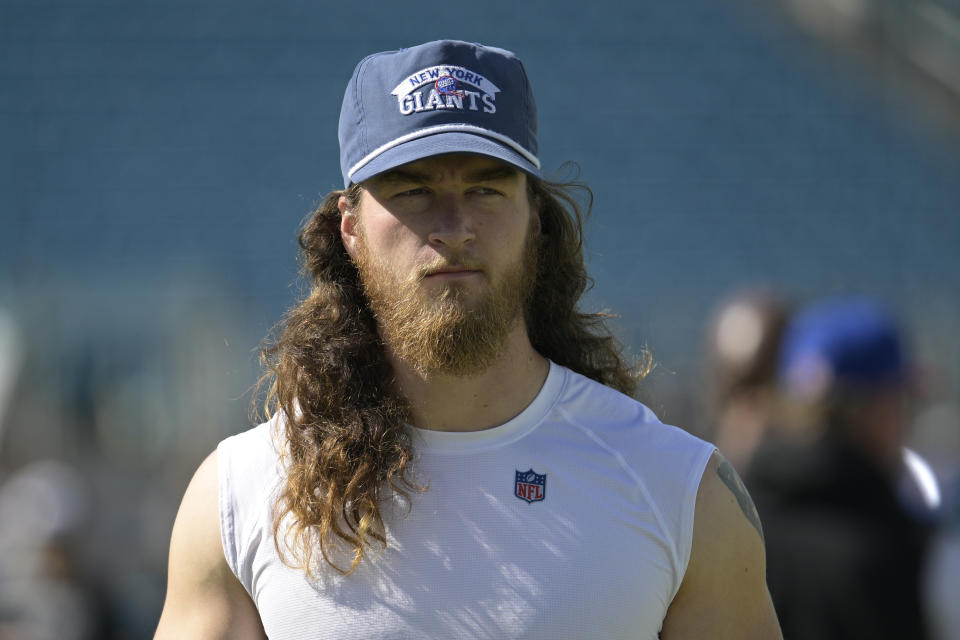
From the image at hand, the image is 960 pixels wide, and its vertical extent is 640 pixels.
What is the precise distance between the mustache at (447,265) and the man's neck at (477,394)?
172 mm

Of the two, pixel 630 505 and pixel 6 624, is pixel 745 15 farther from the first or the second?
pixel 630 505

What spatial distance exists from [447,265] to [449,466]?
358mm

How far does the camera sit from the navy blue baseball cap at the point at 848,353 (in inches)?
110

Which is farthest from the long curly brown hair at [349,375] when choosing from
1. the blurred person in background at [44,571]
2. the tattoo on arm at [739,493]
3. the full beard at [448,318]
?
the blurred person in background at [44,571]

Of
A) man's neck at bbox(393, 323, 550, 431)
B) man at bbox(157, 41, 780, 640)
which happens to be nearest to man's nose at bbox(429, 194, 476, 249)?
man at bbox(157, 41, 780, 640)

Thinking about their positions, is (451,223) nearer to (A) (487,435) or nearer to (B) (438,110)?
(B) (438,110)

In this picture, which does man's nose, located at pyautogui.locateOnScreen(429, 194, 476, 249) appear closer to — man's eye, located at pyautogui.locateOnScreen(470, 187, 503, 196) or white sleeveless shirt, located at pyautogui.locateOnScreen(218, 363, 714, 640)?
man's eye, located at pyautogui.locateOnScreen(470, 187, 503, 196)

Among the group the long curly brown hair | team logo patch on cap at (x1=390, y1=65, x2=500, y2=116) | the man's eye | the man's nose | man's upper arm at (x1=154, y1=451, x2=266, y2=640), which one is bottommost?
man's upper arm at (x1=154, y1=451, x2=266, y2=640)

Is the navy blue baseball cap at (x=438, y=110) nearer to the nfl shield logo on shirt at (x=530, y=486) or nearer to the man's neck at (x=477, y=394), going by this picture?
the man's neck at (x=477, y=394)

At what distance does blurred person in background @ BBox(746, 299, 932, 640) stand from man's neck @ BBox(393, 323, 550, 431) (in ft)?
3.09

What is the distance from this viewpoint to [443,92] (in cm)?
211

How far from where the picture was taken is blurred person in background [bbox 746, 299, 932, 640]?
8.75 ft

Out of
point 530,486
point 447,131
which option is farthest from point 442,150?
point 530,486

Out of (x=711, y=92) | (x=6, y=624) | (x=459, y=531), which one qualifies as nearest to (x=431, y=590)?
(x=459, y=531)
